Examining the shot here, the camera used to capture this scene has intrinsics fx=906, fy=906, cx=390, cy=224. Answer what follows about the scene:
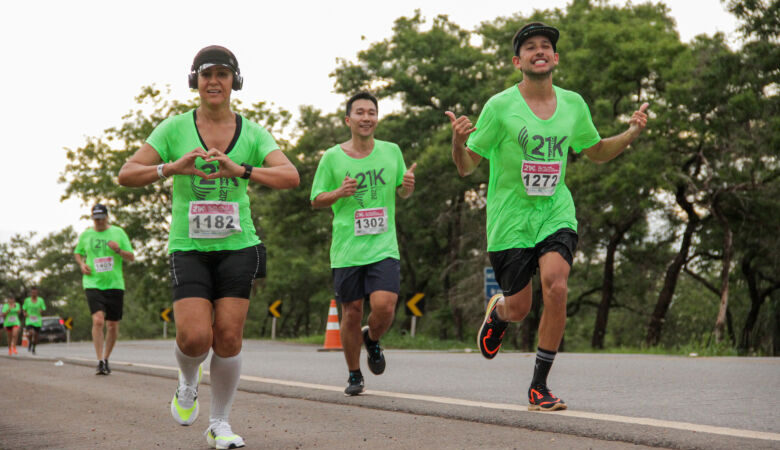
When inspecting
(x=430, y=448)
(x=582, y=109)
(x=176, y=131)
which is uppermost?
(x=582, y=109)

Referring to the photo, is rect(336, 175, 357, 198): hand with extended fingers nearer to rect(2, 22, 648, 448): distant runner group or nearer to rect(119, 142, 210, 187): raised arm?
rect(2, 22, 648, 448): distant runner group

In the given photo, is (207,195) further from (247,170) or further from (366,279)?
(366,279)

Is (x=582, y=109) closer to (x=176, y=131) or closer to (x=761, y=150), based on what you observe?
(x=176, y=131)

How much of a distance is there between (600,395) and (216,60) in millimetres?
3627

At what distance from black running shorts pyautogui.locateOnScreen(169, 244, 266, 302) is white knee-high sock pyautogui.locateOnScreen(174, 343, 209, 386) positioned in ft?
1.10

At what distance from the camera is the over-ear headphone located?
482 centimetres

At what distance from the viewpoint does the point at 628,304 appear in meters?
37.8

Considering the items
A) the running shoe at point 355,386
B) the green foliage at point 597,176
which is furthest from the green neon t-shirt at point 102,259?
the green foliage at point 597,176

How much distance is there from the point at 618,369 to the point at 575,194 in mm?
17121

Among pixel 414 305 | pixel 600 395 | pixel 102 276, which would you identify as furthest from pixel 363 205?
pixel 414 305

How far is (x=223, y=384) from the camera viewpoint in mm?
4812

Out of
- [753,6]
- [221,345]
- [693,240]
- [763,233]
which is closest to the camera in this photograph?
[221,345]

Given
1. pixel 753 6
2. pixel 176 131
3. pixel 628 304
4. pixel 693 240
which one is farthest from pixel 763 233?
pixel 176 131

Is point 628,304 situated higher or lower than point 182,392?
higher
